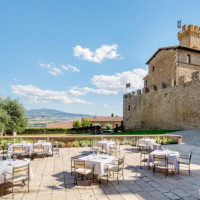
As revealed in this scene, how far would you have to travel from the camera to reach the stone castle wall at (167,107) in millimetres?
20453

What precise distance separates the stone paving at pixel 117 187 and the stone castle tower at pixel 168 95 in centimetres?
1571

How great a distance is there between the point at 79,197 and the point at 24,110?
24.8 metres

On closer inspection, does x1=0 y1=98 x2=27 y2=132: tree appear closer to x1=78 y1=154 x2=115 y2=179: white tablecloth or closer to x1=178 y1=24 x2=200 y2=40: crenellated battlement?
x1=78 y1=154 x2=115 y2=179: white tablecloth

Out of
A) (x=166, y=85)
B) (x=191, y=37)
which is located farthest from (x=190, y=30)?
(x=166, y=85)

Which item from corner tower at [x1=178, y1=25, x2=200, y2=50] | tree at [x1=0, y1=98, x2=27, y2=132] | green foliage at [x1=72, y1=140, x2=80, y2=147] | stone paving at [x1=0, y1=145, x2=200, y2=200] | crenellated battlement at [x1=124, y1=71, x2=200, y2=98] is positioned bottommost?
stone paving at [x1=0, y1=145, x2=200, y2=200]

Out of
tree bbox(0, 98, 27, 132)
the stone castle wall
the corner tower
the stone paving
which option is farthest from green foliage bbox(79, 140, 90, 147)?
the corner tower

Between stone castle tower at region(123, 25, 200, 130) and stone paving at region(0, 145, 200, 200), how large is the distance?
→ 51.5 feet

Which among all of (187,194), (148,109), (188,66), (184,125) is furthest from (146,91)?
(187,194)

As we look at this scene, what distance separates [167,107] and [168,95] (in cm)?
177

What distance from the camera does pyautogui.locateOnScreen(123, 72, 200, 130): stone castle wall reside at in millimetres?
20453

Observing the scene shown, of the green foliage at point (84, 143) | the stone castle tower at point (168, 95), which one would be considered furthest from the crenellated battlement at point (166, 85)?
the green foliage at point (84, 143)

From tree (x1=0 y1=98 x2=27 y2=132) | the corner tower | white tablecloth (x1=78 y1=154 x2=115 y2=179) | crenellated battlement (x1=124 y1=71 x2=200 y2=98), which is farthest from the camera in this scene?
the corner tower

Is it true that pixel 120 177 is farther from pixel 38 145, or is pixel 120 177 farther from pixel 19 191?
pixel 38 145

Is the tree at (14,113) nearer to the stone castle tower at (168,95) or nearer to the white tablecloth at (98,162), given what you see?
the stone castle tower at (168,95)
